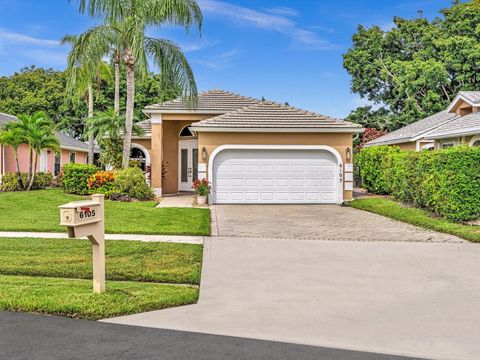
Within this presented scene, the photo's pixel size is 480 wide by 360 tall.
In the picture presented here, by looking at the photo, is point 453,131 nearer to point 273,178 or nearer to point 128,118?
point 273,178

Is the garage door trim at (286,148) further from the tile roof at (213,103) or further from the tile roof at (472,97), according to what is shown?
the tile roof at (472,97)

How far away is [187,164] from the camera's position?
23.7 m

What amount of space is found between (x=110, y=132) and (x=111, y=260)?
14.1 m

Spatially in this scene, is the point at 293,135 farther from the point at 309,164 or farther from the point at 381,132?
the point at 381,132

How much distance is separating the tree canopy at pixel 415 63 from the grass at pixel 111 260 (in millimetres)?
29410

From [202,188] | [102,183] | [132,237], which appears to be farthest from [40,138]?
[132,237]

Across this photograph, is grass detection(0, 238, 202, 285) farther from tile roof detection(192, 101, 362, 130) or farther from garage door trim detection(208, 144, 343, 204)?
tile roof detection(192, 101, 362, 130)

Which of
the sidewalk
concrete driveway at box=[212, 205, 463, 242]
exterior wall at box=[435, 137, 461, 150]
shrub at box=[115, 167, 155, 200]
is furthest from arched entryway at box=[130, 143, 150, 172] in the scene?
exterior wall at box=[435, 137, 461, 150]

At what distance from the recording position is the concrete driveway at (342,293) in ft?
15.5

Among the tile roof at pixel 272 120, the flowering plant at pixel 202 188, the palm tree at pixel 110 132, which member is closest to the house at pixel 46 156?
the palm tree at pixel 110 132

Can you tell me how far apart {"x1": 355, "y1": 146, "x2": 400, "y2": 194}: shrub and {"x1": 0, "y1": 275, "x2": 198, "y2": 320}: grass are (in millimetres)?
15287

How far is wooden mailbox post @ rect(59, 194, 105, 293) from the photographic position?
17.1ft

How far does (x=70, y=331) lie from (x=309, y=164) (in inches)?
616

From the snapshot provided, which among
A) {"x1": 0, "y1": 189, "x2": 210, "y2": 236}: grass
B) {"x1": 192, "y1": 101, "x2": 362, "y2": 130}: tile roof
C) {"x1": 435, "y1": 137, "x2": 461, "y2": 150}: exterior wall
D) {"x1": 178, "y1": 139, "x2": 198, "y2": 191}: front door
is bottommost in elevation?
{"x1": 0, "y1": 189, "x2": 210, "y2": 236}: grass
